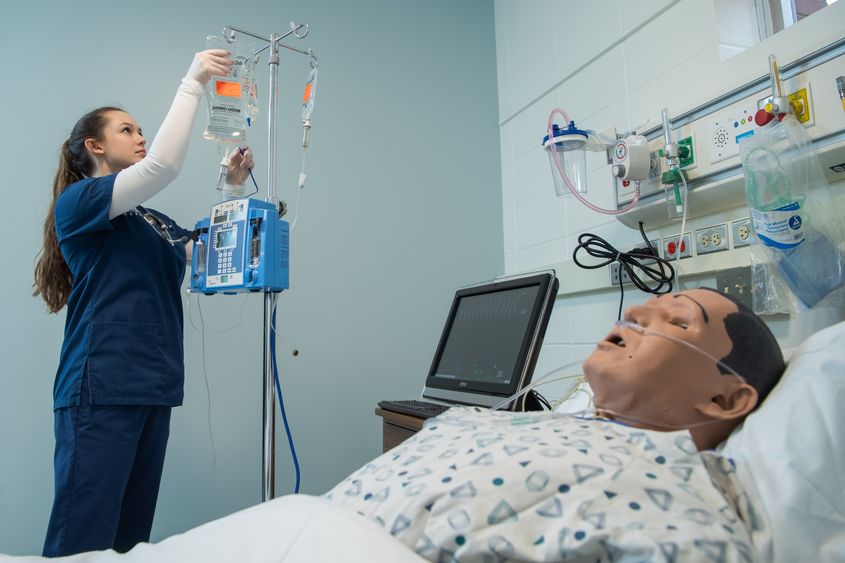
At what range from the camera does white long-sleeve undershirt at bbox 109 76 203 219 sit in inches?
58.7

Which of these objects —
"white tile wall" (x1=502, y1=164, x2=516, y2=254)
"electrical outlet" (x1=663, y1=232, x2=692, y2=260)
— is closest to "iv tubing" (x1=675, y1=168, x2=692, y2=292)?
"electrical outlet" (x1=663, y1=232, x2=692, y2=260)

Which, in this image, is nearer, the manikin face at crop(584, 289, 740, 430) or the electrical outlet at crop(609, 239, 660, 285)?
the manikin face at crop(584, 289, 740, 430)

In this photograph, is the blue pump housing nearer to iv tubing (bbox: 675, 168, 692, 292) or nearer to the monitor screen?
the monitor screen

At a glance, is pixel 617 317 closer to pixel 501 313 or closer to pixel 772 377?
pixel 501 313

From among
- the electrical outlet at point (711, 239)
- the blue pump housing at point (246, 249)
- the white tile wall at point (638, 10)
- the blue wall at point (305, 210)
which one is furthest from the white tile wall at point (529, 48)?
the blue pump housing at point (246, 249)

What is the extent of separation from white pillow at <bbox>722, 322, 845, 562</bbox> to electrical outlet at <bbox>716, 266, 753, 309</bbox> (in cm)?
64

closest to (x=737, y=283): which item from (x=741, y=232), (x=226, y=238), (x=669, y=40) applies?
(x=741, y=232)

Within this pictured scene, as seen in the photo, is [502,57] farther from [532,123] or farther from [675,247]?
[675,247]

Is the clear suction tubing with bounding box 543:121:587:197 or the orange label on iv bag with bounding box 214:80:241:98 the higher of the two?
the orange label on iv bag with bounding box 214:80:241:98

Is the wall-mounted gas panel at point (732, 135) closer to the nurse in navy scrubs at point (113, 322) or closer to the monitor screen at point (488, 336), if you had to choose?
the monitor screen at point (488, 336)

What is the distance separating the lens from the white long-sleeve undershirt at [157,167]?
1490 mm

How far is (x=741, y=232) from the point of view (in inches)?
60.0

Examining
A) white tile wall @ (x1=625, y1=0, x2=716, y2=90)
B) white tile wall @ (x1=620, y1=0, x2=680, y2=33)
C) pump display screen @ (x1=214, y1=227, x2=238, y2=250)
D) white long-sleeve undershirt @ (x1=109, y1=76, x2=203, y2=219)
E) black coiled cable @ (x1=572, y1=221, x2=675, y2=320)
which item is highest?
white tile wall @ (x1=620, y1=0, x2=680, y2=33)

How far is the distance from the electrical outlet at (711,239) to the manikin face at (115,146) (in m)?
1.70
